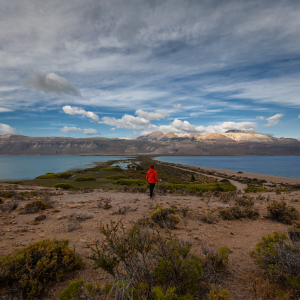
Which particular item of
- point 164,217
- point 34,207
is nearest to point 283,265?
point 164,217

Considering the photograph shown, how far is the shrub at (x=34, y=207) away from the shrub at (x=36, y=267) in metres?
5.76

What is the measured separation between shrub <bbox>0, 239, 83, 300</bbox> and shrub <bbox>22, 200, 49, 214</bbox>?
5.76 metres

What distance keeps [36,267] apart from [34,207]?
6.59 m

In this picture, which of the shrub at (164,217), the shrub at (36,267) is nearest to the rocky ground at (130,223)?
the shrub at (36,267)

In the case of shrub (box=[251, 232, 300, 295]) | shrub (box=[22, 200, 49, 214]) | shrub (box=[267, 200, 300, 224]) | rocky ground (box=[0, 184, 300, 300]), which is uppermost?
shrub (box=[251, 232, 300, 295])

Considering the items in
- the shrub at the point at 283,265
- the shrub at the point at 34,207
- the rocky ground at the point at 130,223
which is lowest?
the shrub at the point at 34,207

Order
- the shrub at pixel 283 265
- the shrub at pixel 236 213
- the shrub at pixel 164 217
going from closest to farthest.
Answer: the shrub at pixel 283 265 → the shrub at pixel 164 217 → the shrub at pixel 236 213

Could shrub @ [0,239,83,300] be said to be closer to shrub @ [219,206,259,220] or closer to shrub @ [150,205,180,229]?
shrub @ [150,205,180,229]

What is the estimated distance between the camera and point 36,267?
10.6ft

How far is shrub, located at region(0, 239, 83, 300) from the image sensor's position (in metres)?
3.01

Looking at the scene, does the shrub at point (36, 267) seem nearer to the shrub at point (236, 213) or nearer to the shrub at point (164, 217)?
the shrub at point (164, 217)

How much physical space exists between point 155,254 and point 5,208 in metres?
9.21

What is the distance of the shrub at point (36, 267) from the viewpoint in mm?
3010

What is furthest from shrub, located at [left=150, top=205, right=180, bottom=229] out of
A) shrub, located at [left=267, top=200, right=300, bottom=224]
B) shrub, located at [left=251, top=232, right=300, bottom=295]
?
shrub, located at [left=267, top=200, right=300, bottom=224]
